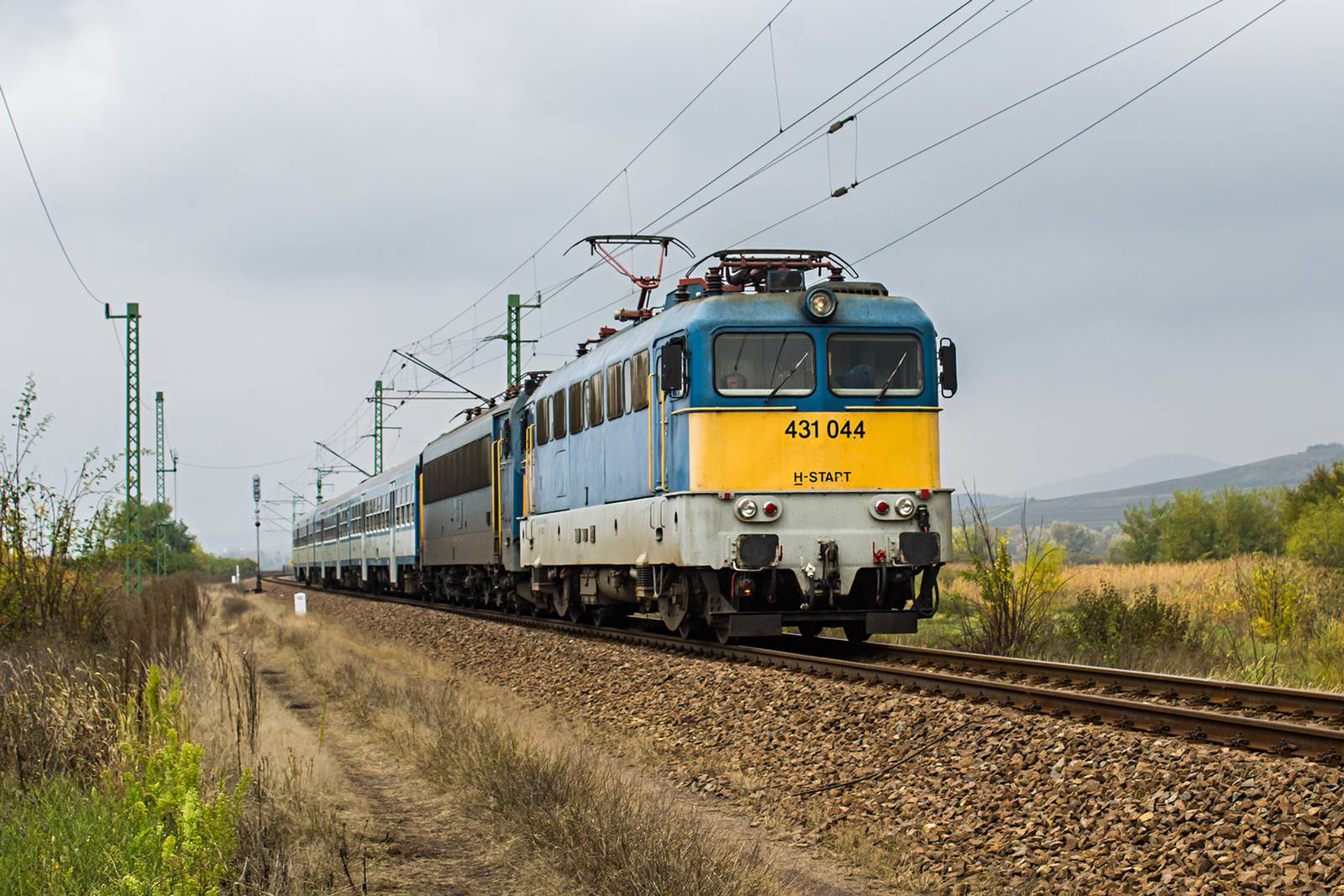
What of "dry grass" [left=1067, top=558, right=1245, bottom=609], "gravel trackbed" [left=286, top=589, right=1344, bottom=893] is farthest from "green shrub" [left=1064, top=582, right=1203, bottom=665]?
"dry grass" [left=1067, top=558, right=1245, bottom=609]

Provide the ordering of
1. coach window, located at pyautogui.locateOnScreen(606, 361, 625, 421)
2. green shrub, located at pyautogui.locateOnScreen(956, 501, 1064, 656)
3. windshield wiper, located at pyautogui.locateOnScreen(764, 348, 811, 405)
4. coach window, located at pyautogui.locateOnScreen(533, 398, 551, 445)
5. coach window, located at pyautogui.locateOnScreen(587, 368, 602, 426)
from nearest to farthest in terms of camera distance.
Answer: windshield wiper, located at pyautogui.locateOnScreen(764, 348, 811, 405)
green shrub, located at pyautogui.locateOnScreen(956, 501, 1064, 656)
coach window, located at pyautogui.locateOnScreen(606, 361, 625, 421)
coach window, located at pyautogui.locateOnScreen(587, 368, 602, 426)
coach window, located at pyautogui.locateOnScreen(533, 398, 551, 445)

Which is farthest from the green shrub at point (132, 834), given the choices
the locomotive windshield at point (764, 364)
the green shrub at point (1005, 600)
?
the green shrub at point (1005, 600)

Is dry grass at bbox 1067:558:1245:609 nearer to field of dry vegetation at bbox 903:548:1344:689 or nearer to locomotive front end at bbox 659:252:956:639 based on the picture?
field of dry vegetation at bbox 903:548:1344:689

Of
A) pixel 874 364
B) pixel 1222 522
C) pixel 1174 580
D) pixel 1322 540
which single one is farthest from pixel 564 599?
pixel 1222 522

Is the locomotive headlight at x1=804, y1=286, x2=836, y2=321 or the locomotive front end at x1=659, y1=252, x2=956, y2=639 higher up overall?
the locomotive headlight at x1=804, y1=286, x2=836, y2=321

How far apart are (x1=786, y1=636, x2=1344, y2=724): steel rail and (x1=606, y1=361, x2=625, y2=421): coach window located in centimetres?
475

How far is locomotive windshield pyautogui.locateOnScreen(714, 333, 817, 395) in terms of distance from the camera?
44.2 feet

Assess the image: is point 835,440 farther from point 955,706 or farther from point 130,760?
point 130,760

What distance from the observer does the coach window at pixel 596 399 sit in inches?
658

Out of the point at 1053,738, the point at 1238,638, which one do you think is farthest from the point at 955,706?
the point at 1238,638

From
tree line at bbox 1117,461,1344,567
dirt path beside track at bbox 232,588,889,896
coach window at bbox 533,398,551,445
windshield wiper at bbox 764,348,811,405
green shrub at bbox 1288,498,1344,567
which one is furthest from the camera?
tree line at bbox 1117,461,1344,567

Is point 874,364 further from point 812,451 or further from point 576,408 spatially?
point 576,408

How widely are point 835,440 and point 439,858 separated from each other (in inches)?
290

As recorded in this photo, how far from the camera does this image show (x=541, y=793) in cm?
786
